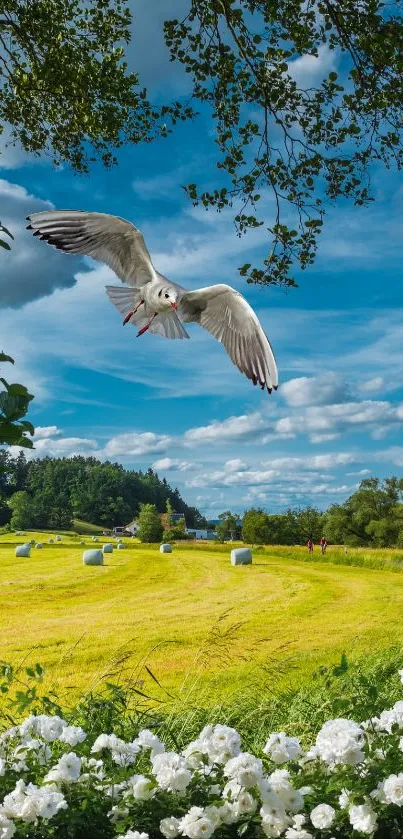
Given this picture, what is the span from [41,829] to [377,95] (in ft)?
26.9

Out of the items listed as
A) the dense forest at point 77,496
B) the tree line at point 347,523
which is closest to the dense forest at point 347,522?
the tree line at point 347,523

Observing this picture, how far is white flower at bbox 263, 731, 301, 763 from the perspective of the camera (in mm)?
3121

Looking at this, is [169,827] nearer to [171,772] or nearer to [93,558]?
[171,772]

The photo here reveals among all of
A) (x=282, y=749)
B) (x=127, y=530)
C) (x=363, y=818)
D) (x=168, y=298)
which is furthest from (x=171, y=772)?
(x=127, y=530)

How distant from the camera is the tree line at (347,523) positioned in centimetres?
5388

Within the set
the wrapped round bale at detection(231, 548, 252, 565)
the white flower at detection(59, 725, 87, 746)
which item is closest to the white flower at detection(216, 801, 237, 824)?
the white flower at detection(59, 725, 87, 746)

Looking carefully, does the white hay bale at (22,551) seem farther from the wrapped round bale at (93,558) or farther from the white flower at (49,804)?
the white flower at (49,804)

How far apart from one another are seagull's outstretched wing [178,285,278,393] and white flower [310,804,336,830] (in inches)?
119

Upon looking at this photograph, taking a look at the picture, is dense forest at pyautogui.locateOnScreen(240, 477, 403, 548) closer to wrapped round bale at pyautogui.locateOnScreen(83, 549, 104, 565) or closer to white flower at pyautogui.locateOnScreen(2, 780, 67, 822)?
wrapped round bale at pyautogui.locateOnScreen(83, 549, 104, 565)

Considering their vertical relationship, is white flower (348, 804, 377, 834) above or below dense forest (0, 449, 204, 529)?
below

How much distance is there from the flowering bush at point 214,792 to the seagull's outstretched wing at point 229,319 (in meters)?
2.73

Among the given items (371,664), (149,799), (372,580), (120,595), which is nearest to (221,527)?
(372,580)

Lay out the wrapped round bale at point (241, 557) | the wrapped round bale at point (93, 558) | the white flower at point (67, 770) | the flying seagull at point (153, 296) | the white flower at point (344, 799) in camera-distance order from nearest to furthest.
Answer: the white flower at point (344, 799) → the white flower at point (67, 770) → the flying seagull at point (153, 296) → the wrapped round bale at point (93, 558) → the wrapped round bale at point (241, 557)

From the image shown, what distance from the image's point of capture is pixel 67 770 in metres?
3.05
